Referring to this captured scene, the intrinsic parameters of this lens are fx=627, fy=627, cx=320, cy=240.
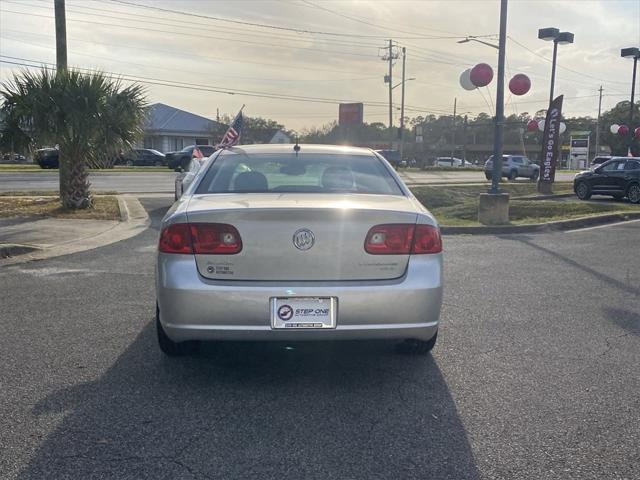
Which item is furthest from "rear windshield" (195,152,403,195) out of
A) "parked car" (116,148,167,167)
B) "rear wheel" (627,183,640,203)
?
"parked car" (116,148,167,167)

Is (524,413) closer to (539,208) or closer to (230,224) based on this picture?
(230,224)

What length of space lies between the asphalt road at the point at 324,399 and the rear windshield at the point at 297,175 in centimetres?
124

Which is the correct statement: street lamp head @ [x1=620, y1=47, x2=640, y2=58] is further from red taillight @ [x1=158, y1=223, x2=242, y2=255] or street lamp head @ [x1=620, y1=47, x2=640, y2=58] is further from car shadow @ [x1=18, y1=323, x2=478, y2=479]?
red taillight @ [x1=158, y1=223, x2=242, y2=255]

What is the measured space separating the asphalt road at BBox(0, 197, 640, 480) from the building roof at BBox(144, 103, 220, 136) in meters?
56.8

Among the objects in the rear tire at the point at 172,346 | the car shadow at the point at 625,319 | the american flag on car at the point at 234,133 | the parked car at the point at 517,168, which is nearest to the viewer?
the rear tire at the point at 172,346

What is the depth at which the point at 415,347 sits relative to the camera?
472 cm

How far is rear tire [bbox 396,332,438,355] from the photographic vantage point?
4645 mm

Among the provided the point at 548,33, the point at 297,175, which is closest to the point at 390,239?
the point at 297,175

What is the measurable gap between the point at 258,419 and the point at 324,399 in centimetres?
50

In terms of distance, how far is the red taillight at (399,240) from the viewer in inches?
154

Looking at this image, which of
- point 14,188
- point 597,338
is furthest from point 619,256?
point 14,188

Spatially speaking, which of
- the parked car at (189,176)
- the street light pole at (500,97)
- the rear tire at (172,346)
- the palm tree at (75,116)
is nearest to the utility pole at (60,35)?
the palm tree at (75,116)

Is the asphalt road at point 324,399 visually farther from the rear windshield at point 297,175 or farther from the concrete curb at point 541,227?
the concrete curb at point 541,227

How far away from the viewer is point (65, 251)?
361 inches
